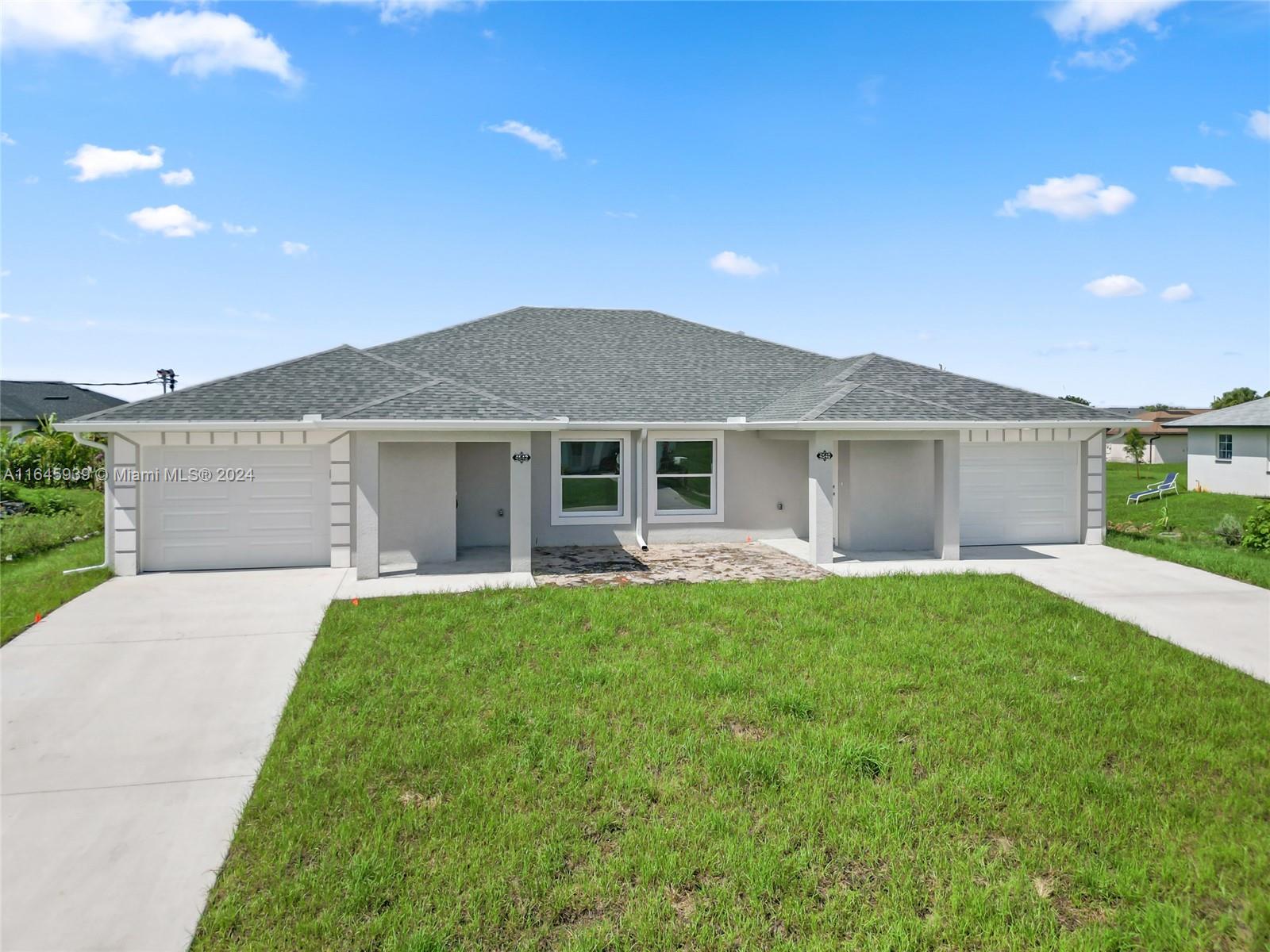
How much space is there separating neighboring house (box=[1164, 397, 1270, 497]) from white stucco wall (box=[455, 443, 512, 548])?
30.8 m

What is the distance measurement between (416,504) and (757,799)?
10.3 m

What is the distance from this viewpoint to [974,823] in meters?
4.46

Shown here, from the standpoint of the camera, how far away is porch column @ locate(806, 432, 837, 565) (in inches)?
521

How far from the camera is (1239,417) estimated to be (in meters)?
28.1

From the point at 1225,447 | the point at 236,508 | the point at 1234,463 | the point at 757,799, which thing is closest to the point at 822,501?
the point at 757,799

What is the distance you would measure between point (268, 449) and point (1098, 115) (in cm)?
1839

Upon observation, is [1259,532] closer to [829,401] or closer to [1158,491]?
[829,401]

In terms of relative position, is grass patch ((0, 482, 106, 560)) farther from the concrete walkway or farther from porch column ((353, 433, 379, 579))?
the concrete walkway

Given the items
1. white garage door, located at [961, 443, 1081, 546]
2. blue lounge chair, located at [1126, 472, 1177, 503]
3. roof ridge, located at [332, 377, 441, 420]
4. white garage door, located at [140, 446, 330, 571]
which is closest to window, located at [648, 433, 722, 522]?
roof ridge, located at [332, 377, 441, 420]

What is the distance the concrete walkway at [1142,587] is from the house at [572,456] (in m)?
0.87

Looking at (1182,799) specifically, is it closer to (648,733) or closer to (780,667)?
(780,667)

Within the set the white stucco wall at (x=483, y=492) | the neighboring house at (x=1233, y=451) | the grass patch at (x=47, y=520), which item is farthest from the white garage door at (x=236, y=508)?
the neighboring house at (x=1233, y=451)

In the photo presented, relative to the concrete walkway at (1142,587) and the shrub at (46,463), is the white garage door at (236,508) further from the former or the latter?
the shrub at (46,463)

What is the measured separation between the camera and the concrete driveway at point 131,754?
12.4ft
